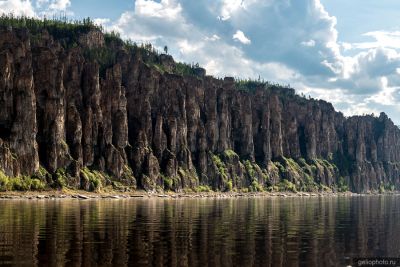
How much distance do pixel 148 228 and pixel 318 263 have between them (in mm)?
34131

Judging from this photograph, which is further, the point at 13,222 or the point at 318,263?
the point at 13,222

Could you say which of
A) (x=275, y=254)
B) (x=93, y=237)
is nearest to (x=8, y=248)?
(x=93, y=237)

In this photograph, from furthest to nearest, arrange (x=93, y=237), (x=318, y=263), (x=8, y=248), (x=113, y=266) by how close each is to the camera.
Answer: (x=93, y=237) → (x=8, y=248) → (x=318, y=263) → (x=113, y=266)

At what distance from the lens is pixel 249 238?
226 feet

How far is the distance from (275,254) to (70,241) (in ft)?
74.6

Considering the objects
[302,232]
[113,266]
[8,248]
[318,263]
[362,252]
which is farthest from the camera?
[302,232]

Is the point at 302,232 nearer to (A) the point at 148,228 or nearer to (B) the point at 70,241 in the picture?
(A) the point at 148,228

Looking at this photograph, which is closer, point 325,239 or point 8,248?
point 8,248

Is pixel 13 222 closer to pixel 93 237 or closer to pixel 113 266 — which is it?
pixel 93 237

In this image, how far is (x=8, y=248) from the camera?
181 feet

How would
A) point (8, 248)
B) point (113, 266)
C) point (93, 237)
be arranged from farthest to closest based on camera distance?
point (93, 237), point (8, 248), point (113, 266)

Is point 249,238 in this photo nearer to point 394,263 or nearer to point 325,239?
point 325,239

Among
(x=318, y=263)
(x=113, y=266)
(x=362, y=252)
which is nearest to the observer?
(x=113, y=266)

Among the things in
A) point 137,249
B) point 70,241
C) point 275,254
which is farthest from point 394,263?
point 70,241
